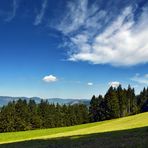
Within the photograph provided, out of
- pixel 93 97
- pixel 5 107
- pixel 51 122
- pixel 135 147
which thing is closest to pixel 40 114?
pixel 51 122

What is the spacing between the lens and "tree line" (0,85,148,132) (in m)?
135

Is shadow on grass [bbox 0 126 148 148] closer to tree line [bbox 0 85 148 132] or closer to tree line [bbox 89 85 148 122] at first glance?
tree line [bbox 0 85 148 132]

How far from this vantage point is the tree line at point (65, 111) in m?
135

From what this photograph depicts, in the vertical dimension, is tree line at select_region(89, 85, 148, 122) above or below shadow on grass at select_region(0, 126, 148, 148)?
above

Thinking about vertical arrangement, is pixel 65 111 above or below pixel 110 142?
above

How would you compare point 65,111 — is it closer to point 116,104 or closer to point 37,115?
point 37,115

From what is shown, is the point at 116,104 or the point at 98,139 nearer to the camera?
the point at 98,139

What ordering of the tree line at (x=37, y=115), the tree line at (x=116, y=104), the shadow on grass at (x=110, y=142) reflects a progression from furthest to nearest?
the tree line at (x=116, y=104) → the tree line at (x=37, y=115) → the shadow on grass at (x=110, y=142)

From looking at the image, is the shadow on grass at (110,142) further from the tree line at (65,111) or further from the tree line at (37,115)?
the tree line at (65,111)

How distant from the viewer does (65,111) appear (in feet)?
511

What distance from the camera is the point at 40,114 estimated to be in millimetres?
145875

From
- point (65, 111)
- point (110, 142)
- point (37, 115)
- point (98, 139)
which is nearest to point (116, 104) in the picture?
point (65, 111)

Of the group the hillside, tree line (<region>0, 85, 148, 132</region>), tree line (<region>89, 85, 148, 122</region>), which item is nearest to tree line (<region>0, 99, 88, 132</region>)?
tree line (<region>0, 85, 148, 132</region>)

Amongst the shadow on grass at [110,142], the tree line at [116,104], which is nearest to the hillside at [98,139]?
the shadow on grass at [110,142]
